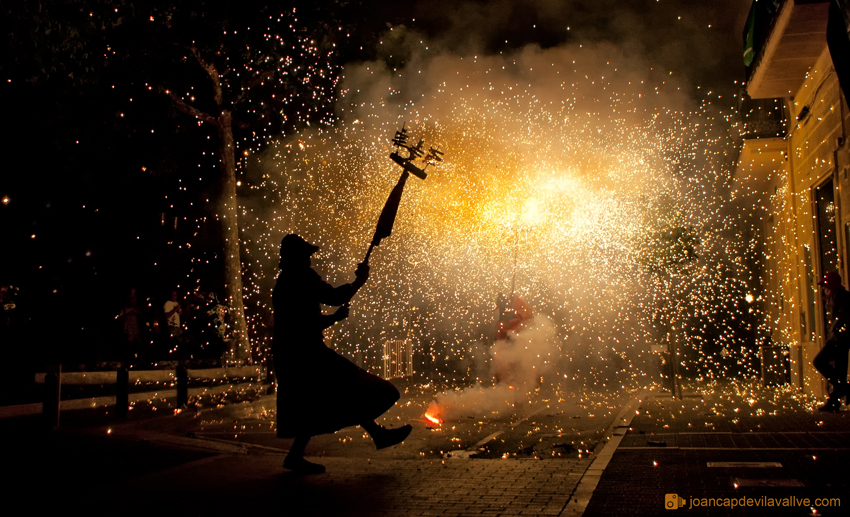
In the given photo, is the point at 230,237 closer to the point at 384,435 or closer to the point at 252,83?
the point at 252,83

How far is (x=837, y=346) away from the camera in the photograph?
8.31 meters

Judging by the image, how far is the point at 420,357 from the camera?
20.8m

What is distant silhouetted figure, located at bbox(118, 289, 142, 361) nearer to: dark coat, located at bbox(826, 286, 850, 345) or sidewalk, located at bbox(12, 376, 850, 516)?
sidewalk, located at bbox(12, 376, 850, 516)

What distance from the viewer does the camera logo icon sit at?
394 centimetres

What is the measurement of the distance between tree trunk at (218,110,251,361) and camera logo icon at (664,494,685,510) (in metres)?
13.3

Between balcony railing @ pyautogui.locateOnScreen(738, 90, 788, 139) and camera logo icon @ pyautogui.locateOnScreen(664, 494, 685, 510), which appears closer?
camera logo icon @ pyautogui.locateOnScreen(664, 494, 685, 510)

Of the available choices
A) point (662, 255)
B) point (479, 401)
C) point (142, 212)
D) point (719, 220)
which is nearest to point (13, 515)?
point (479, 401)

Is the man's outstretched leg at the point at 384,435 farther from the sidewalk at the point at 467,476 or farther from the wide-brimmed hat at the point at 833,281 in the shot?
the wide-brimmed hat at the point at 833,281

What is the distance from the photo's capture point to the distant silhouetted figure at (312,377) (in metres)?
5.21

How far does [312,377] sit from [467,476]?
4.34ft

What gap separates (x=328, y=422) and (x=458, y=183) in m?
12.9

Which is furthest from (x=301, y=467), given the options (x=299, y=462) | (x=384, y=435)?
(x=384, y=435)

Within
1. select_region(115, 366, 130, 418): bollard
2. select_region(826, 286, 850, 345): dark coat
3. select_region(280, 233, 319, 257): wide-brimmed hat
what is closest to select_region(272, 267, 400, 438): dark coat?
select_region(280, 233, 319, 257): wide-brimmed hat

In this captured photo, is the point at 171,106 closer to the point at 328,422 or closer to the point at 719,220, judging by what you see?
the point at 328,422
